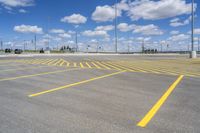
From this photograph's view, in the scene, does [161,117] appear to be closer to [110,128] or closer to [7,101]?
[110,128]

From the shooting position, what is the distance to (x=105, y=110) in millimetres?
4219

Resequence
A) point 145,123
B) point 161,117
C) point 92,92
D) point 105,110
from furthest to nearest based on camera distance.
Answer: point 92,92, point 105,110, point 161,117, point 145,123

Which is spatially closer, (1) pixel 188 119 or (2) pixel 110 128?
(2) pixel 110 128

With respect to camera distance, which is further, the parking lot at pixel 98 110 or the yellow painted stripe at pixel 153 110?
the yellow painted stripe at pixel 153 110

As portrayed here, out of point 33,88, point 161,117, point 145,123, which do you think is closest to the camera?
point 145,123

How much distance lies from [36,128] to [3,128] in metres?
0.60

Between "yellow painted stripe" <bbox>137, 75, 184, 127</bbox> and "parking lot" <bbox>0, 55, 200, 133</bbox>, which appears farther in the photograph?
"yellow painted stripe" <bbox>137, 75, 184, 127</bbox>

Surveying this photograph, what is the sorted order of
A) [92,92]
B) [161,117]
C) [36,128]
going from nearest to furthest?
[36,128], [161,117], [92,92]

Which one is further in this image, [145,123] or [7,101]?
[7,101]

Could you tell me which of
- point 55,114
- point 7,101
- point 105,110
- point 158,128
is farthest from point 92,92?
point 158,128

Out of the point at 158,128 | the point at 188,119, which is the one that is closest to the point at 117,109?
the point at 158,128

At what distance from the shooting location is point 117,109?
429 cm

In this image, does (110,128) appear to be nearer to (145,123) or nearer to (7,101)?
(145,123)

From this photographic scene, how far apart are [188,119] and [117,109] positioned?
5.03 feet
